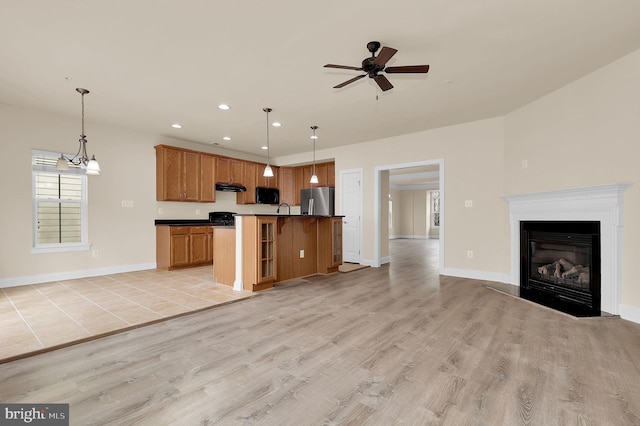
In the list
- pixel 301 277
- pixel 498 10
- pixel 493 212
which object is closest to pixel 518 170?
pixel 493 212

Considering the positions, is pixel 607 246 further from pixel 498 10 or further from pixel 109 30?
pixel 109 30

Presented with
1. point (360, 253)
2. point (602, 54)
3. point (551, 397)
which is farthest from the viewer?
point (360, 253)

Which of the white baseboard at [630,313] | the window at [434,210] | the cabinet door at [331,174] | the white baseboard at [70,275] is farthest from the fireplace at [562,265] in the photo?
the window at [434,210]

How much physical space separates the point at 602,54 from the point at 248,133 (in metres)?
5.34

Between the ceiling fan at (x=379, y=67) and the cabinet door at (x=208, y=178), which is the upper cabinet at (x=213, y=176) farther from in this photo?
the ceiling fan at (x=379, y=67)

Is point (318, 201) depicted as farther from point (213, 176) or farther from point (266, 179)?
point (213, 176)

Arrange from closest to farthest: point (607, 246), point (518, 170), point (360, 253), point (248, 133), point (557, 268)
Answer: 1. point (607, 246)
2. point (557, 268)
3. point (518, 170)
4. point (248, 133)
5. point (360, 253)

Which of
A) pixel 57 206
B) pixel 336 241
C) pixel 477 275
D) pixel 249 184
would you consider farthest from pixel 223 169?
pixel 477 275

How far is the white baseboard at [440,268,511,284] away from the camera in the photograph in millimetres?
4859

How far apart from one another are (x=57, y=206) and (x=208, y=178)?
270 cm

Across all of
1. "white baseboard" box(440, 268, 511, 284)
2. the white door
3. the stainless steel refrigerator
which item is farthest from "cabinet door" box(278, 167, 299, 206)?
"white baseboard" box(440, 268, 511, 284)

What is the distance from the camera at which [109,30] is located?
104 inches

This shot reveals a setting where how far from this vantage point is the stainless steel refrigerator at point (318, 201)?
7434 mm

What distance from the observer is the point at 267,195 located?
8.16 m
